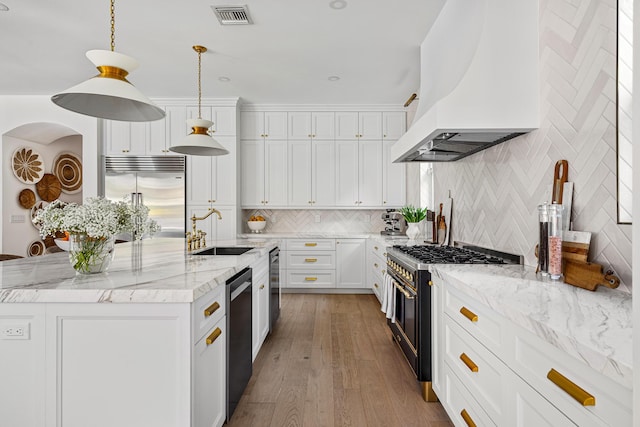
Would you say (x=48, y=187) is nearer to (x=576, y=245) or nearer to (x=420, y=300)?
(x=420, y=300)

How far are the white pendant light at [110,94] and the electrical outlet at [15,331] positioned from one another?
3.21ft

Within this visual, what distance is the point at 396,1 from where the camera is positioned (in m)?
2.70

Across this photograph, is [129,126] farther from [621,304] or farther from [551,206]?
[621,304]

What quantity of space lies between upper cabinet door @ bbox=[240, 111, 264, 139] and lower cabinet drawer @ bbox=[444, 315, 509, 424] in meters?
4.19

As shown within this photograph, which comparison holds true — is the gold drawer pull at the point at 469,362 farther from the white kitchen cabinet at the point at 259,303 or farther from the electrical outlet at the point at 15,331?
the electrical outlet at the point at 15,331

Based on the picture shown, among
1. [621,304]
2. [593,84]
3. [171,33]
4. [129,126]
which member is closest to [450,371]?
[621,304]

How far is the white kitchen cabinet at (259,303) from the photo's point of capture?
2.59 metres

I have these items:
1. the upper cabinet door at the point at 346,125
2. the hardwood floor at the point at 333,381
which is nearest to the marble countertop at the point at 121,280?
the hardwood floor at the point at 333,381

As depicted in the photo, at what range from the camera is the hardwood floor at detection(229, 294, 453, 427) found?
2059mm

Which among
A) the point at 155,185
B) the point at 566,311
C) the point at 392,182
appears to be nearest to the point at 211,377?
the point at 566,311

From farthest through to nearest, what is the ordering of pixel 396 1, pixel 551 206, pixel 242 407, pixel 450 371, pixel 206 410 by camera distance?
1. pixel 396 1
2. pixel 242 407
3. pixel 450 371
4. pixel 551 206
5. pixel 206 410

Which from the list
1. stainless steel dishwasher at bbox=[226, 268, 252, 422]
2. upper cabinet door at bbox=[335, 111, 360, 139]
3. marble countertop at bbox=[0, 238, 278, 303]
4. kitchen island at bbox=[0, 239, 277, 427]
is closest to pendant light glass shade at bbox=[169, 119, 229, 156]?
marble countertop at bbox=[0, 238, 278, 303]

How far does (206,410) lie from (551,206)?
1.86 metres

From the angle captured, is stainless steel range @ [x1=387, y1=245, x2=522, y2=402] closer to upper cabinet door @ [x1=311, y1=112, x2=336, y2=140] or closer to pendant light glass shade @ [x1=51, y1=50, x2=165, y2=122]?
pendant light glass shade @ [x1=51, y1=50, x2=165, y2=122]
